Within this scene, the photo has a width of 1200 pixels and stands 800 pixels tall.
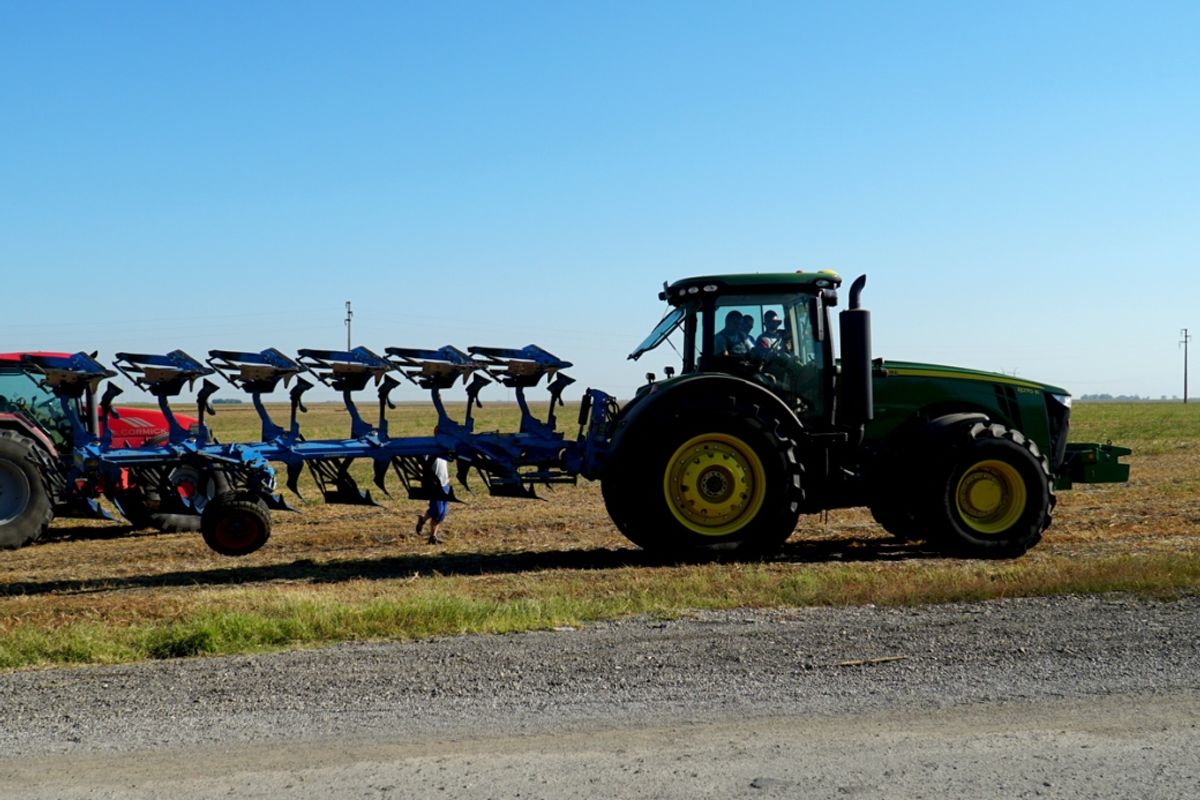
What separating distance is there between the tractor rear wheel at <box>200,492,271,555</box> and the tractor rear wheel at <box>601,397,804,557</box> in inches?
135

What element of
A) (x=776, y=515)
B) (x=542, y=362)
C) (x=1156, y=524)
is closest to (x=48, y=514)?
(x=542, y=362)

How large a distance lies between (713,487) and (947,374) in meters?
2.56

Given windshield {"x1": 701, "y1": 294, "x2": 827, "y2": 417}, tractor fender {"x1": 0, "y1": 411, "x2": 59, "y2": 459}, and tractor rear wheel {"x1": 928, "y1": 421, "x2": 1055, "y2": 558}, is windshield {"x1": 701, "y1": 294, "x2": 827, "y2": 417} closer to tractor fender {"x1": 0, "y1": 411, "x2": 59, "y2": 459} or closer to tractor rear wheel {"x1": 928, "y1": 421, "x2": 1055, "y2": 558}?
tractor rear wheel {"x1": 928, "y1": 421, "x2": 1055, "y2": 558}

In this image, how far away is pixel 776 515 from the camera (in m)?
10.3

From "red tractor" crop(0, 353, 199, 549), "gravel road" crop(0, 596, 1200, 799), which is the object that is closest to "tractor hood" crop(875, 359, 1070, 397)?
"gravel road" crop(0, 596, 1200, 799)

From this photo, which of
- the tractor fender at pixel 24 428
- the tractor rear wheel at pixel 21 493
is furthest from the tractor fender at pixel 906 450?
the tractor fender at pixel 24 428

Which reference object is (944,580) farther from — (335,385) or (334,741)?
(335,385)

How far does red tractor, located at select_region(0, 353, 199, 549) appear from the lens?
12.9 metres

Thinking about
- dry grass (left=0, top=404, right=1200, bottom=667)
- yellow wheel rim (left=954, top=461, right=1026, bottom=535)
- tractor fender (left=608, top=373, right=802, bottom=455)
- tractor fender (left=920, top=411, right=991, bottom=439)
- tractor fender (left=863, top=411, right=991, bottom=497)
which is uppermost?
tractor fender (left=608, top=373, right=802, bottom=455)

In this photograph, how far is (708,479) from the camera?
10398mm

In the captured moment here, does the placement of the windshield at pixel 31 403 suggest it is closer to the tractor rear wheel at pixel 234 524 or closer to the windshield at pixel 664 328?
the tractor rear wheel at pixel 234 524

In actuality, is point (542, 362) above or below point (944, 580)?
above

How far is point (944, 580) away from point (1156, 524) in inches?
195

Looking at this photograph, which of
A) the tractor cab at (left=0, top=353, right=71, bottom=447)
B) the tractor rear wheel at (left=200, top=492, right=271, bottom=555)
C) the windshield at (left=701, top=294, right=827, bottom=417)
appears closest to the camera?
the windshield at (left=701, top=294, right=827, bottom=417)
